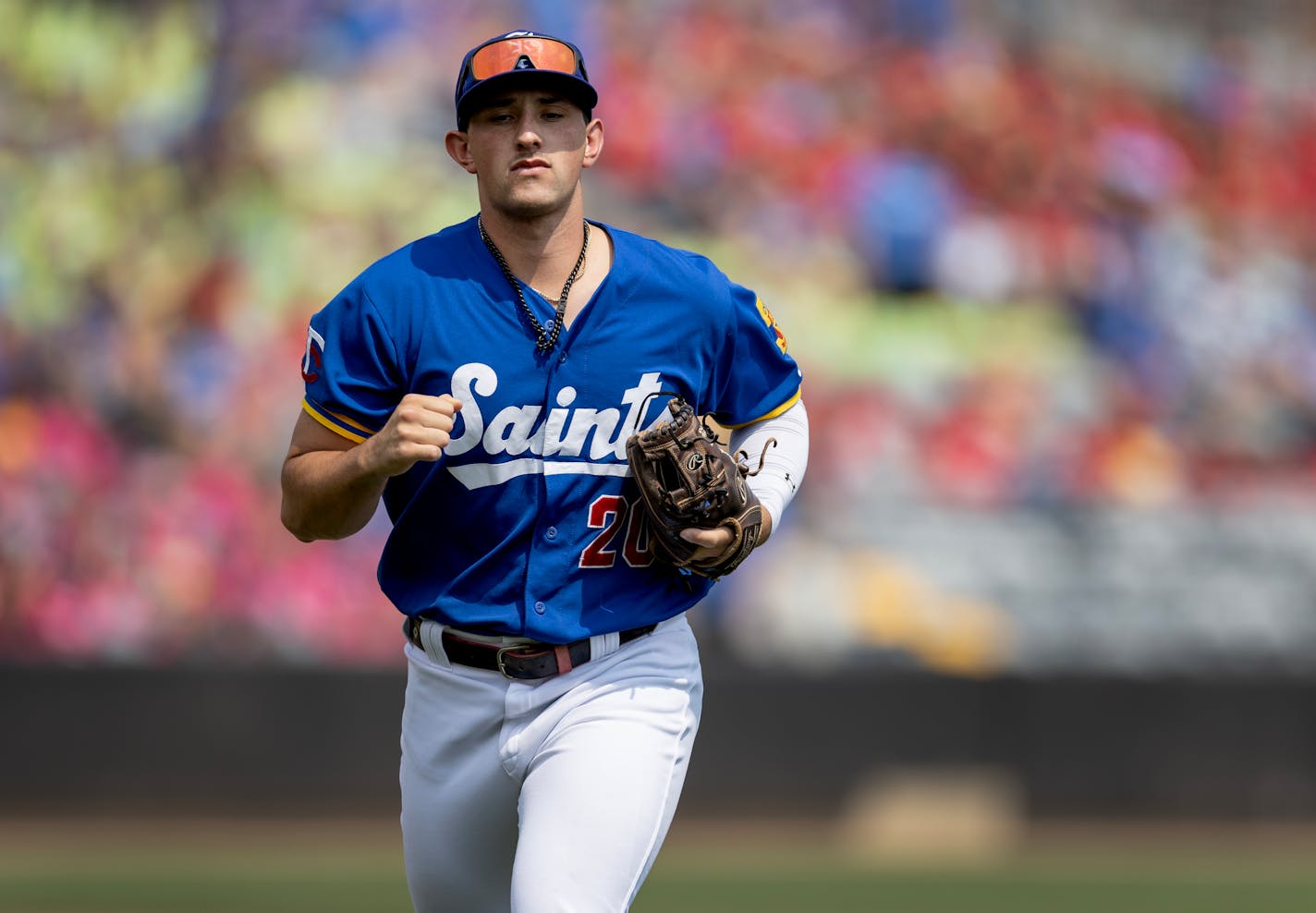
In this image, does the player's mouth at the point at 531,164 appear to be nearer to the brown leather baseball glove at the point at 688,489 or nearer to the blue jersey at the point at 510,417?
the blue jersey at the point at 510,417

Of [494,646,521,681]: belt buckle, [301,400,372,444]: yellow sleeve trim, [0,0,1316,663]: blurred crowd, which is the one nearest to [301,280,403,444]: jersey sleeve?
[301,400,372,444]: yellow sleeve trim

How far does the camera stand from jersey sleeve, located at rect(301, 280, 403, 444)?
3.35 m

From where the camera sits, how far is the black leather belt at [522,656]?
11.1ft

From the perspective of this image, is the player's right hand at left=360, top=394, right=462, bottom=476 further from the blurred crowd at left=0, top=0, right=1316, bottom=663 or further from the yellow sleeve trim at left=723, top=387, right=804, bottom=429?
the blurred crowd at left=0, top=0, right=1316, bottom=663

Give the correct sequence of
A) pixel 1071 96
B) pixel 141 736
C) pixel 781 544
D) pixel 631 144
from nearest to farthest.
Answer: pixel 141 736 < pixel 781 544 < pixel 631 144 < pixel 1071 96

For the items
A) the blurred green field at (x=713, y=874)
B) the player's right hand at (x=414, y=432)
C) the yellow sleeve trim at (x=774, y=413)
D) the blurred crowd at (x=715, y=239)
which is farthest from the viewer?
the blurred crowd at (x=715, y=239)

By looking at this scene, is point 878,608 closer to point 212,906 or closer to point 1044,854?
point 1044,854

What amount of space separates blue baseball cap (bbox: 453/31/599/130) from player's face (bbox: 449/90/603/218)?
0.03 m

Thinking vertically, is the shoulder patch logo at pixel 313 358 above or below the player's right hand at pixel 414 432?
above

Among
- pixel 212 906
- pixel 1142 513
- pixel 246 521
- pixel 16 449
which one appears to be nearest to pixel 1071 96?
pixel 1142 513

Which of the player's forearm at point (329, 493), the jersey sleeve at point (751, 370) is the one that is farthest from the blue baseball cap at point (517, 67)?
the player's forearm at point (329, 493)

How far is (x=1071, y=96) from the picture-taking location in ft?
45.1

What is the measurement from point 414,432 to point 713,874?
6.90 meters

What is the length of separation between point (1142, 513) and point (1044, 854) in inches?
115
